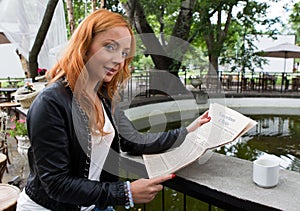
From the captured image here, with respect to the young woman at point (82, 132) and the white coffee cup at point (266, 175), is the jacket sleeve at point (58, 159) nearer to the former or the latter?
the young woman at point (82, 132)

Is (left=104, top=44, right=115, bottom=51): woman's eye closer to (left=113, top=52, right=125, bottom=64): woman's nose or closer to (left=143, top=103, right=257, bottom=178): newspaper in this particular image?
(left=113, top=52, right=125, bottom=64): woman's nose

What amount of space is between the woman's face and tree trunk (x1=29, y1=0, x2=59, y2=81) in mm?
3909

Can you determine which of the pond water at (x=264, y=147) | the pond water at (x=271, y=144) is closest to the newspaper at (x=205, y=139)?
the pond water at (x=264, y=147)

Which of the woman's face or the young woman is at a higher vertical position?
the woman's face

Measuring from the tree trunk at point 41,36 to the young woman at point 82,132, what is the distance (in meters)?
3.85

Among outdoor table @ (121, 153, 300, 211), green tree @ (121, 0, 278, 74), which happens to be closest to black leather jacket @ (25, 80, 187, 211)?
outdoor table @ (121, 153, 300, 211)

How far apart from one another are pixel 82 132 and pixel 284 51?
42.4 ft

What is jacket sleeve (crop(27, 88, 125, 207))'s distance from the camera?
766 millimetres

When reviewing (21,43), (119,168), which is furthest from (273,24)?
(119,168)

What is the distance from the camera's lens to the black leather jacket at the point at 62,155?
768mm

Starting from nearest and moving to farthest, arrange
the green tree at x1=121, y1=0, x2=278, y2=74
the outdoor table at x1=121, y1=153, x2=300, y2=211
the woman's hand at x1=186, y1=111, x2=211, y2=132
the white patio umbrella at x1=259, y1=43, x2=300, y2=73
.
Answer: the outdoor table at x1=121, y1=153, x2=300, y2=211 < the woman's hand at x1=186, y1=111, x2=211, y2=132 < the green tree at x1=121, y1=0, x2=278, y2=74 < the white patio umbrella at x1=259, y1=43, x2=300, y2=73

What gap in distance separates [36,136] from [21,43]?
4.50m

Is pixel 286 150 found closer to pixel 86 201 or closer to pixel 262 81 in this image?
pixel 86 201

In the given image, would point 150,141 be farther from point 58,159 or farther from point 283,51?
point 283,51
